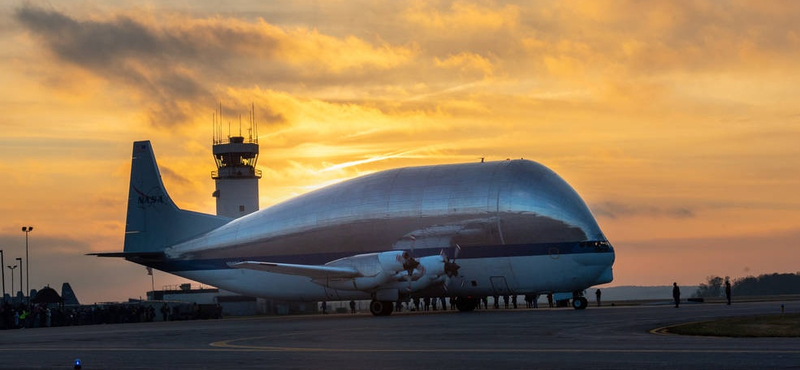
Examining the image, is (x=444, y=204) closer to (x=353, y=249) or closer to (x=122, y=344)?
(x=353, y=249)

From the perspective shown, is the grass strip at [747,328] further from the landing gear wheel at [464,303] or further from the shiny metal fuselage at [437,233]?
the landing gear wheel at [464,303]

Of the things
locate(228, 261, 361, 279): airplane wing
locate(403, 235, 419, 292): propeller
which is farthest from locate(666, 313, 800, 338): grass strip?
locate(228, 261, 361, 279): airplane wing

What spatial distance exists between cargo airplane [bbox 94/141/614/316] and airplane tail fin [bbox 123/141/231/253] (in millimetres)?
485

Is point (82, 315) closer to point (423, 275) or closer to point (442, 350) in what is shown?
point (423, 275)

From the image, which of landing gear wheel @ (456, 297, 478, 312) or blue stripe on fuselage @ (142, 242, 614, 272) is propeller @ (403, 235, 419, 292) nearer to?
blue stripe on fuselage @ (142, 242, 614, 272)

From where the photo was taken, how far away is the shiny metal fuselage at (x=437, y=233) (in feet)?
201

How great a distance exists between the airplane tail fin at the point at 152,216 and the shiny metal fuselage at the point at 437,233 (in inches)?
70.8

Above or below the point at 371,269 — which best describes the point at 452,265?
above

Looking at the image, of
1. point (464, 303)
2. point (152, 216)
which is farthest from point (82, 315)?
point (464, 303)

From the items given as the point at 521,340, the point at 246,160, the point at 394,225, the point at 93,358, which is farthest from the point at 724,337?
the point at 246,160

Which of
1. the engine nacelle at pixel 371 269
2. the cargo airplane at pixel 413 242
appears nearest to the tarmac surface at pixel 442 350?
the engine nacelle at pixel 371 269

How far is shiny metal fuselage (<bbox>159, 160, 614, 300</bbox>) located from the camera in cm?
6141

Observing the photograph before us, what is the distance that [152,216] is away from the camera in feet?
253

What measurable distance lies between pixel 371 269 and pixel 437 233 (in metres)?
5.60
